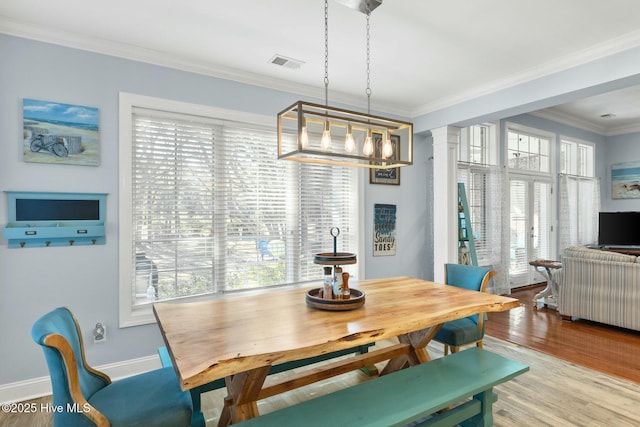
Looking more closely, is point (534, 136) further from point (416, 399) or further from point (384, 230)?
point (416, 399)

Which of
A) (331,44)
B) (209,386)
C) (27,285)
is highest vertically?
(331,44)

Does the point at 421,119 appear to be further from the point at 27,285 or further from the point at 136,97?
the point at 27,285

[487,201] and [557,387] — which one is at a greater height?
[487,201]

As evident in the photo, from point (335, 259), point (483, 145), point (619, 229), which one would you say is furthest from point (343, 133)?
point (619, 229)

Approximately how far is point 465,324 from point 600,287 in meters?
2.42

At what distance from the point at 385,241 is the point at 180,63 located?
291 centimetres

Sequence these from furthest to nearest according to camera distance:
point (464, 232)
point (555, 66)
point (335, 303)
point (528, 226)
→ 1. point (528, 226)
2. point (464, 232)
3. point (555, 66)
4. point (335, 303)

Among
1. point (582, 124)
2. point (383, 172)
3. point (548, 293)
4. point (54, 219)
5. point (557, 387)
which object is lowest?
point (557, 387)

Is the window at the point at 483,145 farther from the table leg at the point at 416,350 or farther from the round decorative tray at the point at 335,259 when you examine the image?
the round decorative tray at the point at 335,259

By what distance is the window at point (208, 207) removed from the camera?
2.91m

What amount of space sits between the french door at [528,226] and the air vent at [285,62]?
4106mm

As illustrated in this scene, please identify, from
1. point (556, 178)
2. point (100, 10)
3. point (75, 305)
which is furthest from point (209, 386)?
point (556, 178)

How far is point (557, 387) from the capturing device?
8.52 ft

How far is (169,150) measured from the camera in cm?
304
